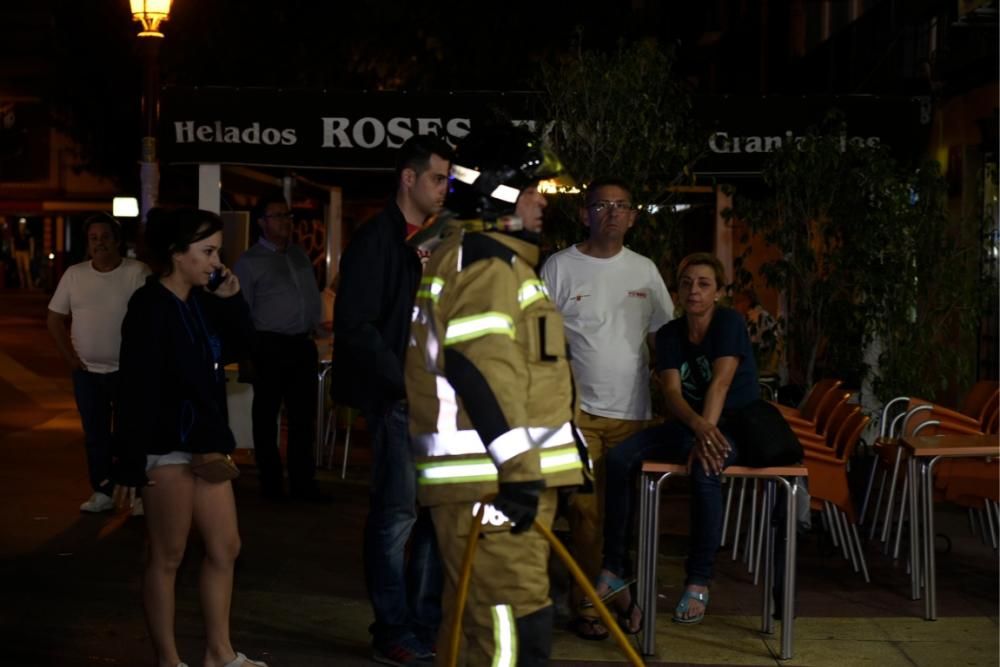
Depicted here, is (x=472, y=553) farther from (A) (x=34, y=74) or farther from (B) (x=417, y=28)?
(A) (x=34, y=74)

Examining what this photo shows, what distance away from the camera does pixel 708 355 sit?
7.50m

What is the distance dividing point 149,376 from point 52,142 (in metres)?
51.9

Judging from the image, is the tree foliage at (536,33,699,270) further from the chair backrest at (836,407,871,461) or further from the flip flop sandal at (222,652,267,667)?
the flip flop sandal at (222,652,267,667)

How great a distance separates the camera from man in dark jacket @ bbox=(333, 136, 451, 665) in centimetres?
645

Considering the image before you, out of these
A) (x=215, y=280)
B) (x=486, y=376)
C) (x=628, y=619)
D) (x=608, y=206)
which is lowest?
(x=628, y=619)

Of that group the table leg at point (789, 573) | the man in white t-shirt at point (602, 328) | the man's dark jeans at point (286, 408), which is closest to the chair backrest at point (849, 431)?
the table leg at point (789, 573)

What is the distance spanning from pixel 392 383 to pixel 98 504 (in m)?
4.57

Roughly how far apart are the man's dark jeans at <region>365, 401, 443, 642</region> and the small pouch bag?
81 centimetres

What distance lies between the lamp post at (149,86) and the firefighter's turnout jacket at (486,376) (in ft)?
27.8

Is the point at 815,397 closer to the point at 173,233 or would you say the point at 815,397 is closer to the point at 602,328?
the point at 602,328

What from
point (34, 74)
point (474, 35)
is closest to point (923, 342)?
point (474, 35)

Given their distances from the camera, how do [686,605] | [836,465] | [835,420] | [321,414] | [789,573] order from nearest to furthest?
[789,573] → [686,605] → [836,465] → [835,420] → [321,414]

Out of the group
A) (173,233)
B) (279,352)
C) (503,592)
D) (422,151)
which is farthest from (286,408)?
(503,592)

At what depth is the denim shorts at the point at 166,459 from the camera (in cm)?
581
